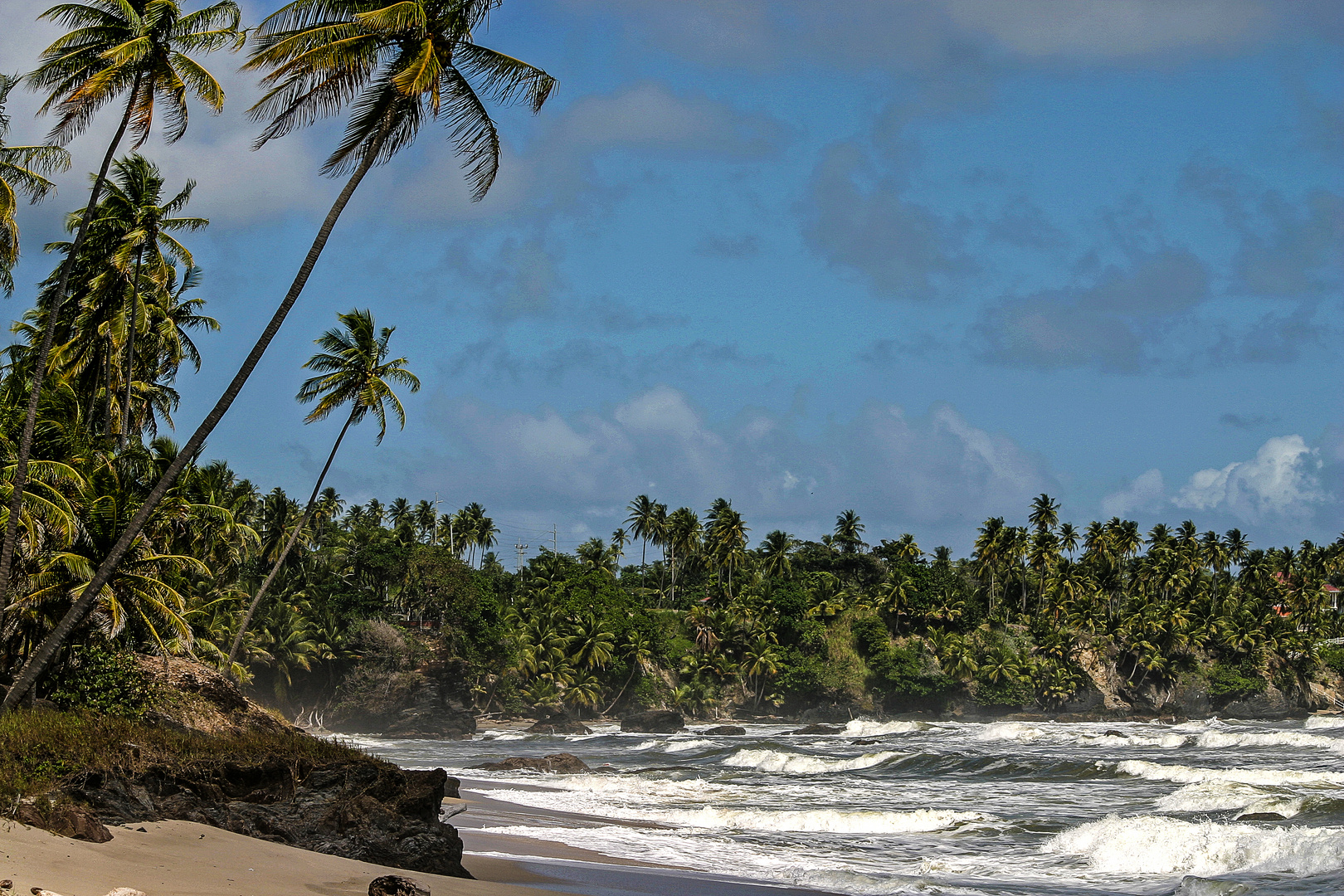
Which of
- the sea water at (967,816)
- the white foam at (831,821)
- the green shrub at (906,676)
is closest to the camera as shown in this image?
the sea water at (967,816)

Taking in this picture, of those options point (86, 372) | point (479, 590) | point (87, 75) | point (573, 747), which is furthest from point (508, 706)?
point (87, 75)

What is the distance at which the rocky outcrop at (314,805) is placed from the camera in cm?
1290

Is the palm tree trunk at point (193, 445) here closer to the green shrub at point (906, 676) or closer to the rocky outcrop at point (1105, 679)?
the green shrub at point (906, 676)

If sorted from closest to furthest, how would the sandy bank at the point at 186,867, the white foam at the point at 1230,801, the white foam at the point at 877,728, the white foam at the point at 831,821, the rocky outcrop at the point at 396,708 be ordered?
the sandy bank at the point at 186,867 → the white foam at the point at 831,821 → the white foam at the point at 1230,801 → the rocky outcrop at the point at 396,708 → the white foam at the point at 877,728

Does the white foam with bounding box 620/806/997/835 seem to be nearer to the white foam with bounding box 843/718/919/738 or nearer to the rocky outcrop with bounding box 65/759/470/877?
the rocky outcrop with bounding box 65/759/470/877

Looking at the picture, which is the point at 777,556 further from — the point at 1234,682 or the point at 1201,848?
the point at 1201,848

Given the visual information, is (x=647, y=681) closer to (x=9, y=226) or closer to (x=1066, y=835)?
(x=1066, y=835)

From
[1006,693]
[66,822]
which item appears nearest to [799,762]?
[66,822]

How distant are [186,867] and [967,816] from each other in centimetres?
1817

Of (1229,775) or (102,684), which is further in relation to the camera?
(1229,775)

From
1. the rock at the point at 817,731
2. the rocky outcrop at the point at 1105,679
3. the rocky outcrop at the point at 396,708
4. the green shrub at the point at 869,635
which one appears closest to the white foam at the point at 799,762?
the rock at the point at 817,731

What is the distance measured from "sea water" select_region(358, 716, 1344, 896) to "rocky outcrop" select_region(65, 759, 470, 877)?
5302 millimetres

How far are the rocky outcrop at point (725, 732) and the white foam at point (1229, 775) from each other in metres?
31.7

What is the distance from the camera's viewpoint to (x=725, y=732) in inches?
2616
